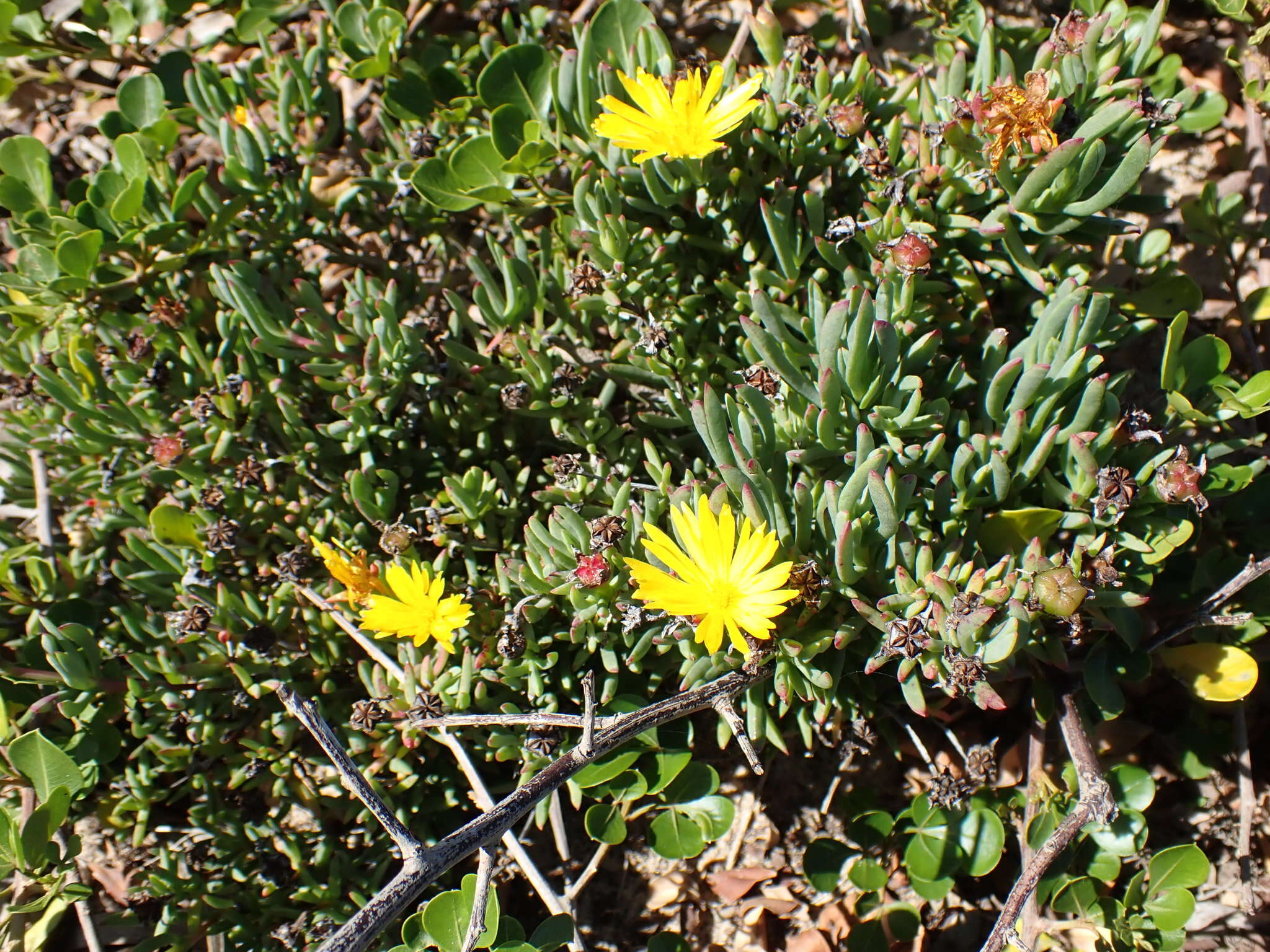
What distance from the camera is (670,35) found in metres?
3.49

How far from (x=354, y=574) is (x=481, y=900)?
103 cm

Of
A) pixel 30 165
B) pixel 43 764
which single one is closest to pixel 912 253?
pixel 43 764

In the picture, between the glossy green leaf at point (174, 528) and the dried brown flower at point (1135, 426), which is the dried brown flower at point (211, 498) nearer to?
the glossy green leaf at point (174, 528)

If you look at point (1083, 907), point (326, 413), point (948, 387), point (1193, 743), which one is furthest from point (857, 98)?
point (1083, 907)

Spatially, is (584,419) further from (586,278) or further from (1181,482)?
(1181,482)

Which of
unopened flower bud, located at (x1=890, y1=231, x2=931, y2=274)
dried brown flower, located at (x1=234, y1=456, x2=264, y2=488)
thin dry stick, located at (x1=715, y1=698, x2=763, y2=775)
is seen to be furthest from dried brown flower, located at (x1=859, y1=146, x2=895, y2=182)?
dried brown flower, located at (x1=234, y1=456, x2=264, y2=488)

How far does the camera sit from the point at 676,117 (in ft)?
7.77

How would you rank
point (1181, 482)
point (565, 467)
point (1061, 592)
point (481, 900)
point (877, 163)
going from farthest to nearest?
1. point (565, 467)
2. point (877, 163)
3. point (1181, 482)
4. point (1061, 592)
5. point (481, 900)

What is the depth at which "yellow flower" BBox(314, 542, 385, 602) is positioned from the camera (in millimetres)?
2434

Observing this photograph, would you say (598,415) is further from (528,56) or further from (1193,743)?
(1193,743)

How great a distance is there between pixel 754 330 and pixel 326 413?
1.50m

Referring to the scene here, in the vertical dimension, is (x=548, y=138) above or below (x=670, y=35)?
→ below

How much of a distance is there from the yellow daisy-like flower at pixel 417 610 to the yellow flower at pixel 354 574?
64 mm

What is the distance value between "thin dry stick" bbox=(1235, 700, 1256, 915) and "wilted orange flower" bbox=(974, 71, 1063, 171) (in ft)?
5.40
